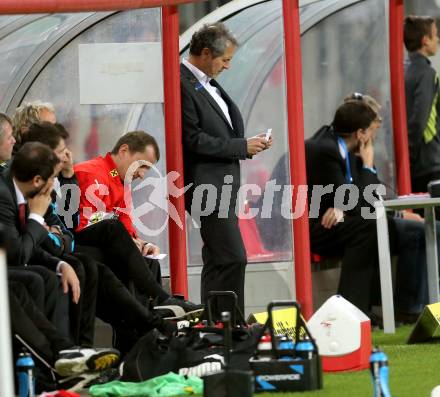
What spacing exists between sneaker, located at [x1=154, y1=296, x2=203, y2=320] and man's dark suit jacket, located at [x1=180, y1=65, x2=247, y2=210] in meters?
0.89

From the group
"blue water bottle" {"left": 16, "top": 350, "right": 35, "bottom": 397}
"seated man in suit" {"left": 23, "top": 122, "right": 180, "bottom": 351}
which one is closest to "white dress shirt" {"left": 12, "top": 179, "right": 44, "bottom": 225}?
"seated man in suit" {"left": 23, "top": 122, "right": 180, "bottom": 351}

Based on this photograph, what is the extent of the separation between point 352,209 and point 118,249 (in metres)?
2.59

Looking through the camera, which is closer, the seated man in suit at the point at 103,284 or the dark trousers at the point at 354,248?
the seated man in suit at the point at 103,284

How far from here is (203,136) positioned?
8.55m

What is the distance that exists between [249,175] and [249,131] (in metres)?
0.36

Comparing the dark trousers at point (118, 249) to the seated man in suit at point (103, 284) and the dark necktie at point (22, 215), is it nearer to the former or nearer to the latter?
the seated man in suit at point (103, 284)

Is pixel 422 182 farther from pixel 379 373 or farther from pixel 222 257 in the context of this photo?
pixel 379 373

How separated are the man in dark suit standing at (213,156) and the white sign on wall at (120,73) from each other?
0.69 feet

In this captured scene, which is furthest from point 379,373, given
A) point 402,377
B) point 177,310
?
point 177,310

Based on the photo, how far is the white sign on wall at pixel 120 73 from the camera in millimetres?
8570

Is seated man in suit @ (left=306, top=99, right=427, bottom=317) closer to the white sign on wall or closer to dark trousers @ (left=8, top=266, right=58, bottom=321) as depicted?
the white sign on wall

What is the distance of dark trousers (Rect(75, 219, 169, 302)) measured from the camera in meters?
7.84

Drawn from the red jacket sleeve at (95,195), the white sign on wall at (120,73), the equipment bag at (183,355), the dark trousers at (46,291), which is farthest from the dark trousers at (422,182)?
the dark trousers at (46,291)

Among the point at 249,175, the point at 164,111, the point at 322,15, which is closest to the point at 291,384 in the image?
the point at 164,111
